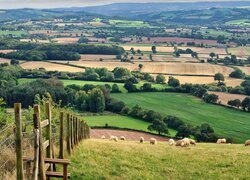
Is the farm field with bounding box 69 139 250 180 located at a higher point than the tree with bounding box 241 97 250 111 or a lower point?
higher

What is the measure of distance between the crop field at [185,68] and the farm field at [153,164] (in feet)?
348

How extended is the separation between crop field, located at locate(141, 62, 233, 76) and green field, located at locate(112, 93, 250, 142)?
29.3 metres

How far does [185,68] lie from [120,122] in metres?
67.8

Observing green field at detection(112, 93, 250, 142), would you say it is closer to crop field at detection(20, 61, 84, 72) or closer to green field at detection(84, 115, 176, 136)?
green field at detection(84, 115, 176, 136)

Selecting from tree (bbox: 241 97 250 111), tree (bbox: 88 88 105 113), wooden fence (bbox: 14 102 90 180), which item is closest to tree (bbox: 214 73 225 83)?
tree (bbox: 241 97 250 111)

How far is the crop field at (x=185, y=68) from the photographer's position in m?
127

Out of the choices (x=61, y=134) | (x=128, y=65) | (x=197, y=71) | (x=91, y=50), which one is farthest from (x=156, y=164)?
(x=91, y=50)

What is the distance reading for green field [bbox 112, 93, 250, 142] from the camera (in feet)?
223

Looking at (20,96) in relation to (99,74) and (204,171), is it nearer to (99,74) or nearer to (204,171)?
(99,74)

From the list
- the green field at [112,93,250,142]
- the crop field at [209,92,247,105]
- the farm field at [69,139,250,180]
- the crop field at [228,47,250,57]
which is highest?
the farm field at [69,139,250,180]

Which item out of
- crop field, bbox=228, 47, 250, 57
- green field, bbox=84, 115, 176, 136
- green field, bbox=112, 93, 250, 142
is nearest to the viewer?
green field, bbox=84, 115, 176, 136

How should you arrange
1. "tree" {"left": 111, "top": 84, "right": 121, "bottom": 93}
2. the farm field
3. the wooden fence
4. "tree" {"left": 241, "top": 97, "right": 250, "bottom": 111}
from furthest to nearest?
"tree" {"left": 111, "top": 84, "right": 121, "bottom": 93} → "tree" {"left": 241, "top": 97, "right": 250, "bottom": 111} → the farm field → the wooden fence

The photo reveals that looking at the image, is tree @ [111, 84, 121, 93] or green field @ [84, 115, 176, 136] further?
tree @ [111, 84, 121, 93]

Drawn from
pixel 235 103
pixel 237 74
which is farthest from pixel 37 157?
pixel 237 74
